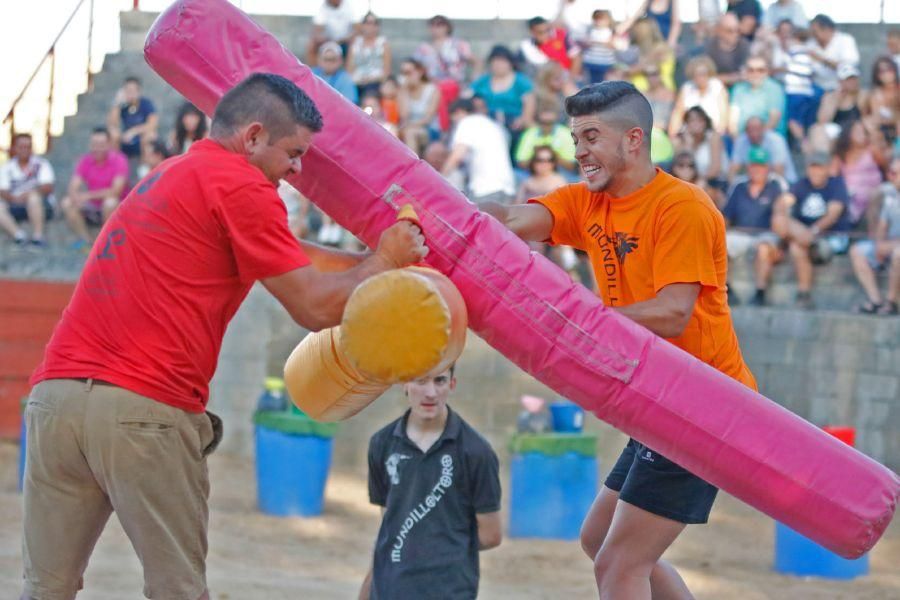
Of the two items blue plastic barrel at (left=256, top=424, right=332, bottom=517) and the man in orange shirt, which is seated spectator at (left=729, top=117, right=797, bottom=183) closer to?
blue plastic barrel at (left=256, top=424, right=332, bottom=517)

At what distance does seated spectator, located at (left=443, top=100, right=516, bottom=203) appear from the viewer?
36.3 feet

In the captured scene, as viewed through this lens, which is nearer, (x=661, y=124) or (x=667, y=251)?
(x=667, y=251)

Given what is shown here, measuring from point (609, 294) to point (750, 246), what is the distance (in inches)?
226

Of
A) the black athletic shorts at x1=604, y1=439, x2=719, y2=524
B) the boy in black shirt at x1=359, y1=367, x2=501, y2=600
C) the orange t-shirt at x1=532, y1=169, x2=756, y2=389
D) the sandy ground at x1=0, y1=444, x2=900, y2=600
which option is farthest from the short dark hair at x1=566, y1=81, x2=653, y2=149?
the sandy ground at x1=0, y1=444, x2=900, y2=600

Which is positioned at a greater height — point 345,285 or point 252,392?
point 345,285

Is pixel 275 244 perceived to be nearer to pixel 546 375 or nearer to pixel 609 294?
pixel 546 375

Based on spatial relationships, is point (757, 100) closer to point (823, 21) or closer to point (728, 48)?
point (728, 48)

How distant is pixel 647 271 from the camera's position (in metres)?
4.78

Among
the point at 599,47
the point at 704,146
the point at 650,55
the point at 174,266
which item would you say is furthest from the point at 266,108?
the point at 599,47

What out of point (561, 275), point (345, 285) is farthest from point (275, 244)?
point (561, 275)

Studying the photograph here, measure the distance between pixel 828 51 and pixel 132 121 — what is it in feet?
21.5

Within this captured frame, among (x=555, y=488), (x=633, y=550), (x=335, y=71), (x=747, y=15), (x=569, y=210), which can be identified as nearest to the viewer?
(x=633, y=550)

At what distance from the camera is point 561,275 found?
466 cm

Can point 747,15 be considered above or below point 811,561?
above
